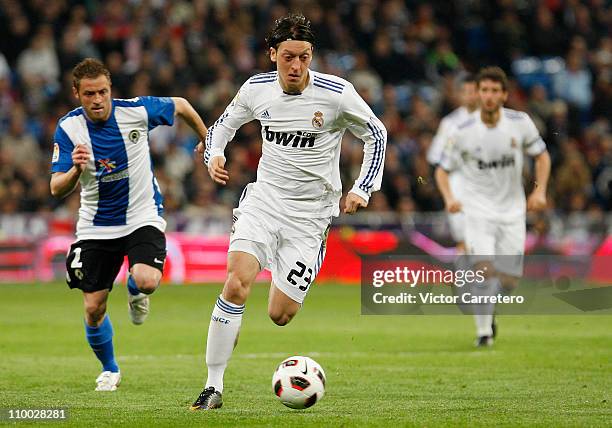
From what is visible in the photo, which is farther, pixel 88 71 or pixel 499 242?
pixel 499 242

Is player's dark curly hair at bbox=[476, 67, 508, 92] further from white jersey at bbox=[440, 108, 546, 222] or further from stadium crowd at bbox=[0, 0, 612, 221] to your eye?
stadium crowd at bbox=[0, 0, 612, 221]

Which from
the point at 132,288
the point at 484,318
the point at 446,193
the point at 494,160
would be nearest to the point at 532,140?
the point at 494,160

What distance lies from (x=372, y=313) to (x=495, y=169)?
385 centimetres

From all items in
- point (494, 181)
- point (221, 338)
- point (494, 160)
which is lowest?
point (221, 338)

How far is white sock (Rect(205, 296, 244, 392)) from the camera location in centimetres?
793

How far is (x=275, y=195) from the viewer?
851 centimetres

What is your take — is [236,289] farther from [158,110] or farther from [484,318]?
[484,318]

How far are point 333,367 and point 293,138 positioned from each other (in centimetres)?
281

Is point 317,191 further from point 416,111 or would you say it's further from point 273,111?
point 416,111

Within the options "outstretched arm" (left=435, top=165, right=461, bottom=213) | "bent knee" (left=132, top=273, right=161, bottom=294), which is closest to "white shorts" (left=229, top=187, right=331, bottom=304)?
"bent knee" (left=132, top=273, right=161, bottom=294)

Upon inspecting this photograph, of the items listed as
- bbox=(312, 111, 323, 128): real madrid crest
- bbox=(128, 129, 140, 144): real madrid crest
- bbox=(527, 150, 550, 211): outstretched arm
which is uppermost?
bbox=(527, 150, 550, 211): outstretched arm

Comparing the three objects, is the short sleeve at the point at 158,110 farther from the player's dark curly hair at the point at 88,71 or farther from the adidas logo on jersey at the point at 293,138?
the adidas logo on jersey at the point at 293,138

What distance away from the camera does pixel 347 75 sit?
23422mm

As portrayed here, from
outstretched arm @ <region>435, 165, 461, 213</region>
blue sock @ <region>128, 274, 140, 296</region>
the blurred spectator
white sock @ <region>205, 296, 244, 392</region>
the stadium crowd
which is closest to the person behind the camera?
white sock @ <region>205, 296, 244, 392</region>
